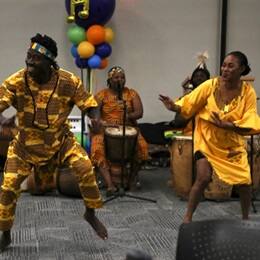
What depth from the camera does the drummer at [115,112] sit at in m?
6.21

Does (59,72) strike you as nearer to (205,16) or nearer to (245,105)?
(245,105)

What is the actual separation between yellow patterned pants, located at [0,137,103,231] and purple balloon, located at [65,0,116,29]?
319cm

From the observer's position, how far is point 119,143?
610 cm

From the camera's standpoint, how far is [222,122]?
428 centimetres

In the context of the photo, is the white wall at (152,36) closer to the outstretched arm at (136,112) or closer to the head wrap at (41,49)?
the outstretched arm at (136,112)

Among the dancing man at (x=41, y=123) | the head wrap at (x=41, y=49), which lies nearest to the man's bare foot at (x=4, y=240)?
the dancing man at (x=41, y=123)

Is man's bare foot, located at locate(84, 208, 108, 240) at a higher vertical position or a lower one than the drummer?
lower

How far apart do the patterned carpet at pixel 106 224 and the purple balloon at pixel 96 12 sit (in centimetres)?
208

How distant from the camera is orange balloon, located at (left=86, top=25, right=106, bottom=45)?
7051 millimetres

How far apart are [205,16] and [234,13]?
1.36 ft

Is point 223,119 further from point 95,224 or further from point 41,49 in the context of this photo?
point 41,49

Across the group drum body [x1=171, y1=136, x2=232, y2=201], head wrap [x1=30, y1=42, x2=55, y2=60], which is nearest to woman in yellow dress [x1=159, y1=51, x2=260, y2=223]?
head wrap [x1=30, y1=42, x2=55, y2=60]

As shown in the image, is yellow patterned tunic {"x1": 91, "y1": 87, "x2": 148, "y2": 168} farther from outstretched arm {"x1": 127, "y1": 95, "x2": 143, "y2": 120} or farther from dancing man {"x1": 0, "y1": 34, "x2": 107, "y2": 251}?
dancing man {"x1": 0, "y1": 34, "x2": 107, "y2": 251}

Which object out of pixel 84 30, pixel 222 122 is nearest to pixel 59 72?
pixel 222 122
